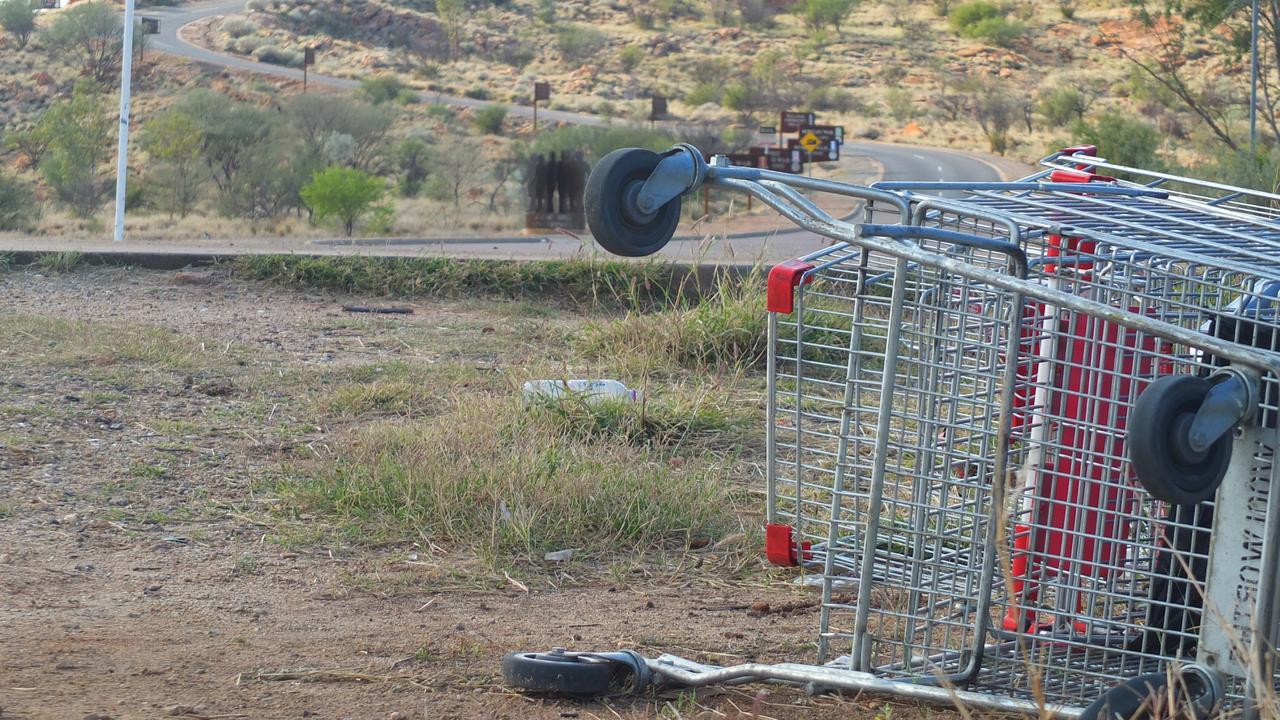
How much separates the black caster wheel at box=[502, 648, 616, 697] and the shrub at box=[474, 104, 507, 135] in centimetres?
4087

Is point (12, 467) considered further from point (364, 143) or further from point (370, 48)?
point (370, 48)

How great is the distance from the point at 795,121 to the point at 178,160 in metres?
14.4

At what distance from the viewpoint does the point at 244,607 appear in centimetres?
342

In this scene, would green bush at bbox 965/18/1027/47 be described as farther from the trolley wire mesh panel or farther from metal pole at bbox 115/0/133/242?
the trolley wire mesh panel

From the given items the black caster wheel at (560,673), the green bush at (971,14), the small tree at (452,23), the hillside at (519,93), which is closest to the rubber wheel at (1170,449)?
the black caster wheel at (560,673)

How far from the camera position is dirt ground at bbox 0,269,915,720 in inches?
109

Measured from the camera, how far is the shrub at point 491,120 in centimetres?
4281

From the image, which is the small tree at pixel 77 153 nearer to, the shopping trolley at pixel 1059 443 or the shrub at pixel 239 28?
the shrub at pixel 239 28

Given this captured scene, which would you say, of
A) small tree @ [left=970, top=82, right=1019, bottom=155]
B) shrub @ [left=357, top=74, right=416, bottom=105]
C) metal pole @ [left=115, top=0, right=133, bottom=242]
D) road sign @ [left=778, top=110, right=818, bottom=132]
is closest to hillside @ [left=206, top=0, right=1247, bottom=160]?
small tree @ [left=970, top=82, right=1019, bottom=155]

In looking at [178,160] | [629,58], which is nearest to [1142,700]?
[178,160]

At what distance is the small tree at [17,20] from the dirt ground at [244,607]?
48.7m

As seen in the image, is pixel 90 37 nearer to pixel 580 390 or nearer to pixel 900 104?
pixel 900 104

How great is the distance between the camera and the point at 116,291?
8289 mm

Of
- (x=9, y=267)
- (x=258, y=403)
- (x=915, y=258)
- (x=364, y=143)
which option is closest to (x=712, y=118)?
(x=364, y=143)
